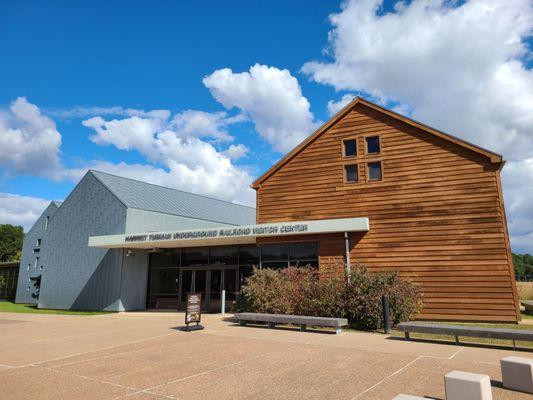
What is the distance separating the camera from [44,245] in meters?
28.5

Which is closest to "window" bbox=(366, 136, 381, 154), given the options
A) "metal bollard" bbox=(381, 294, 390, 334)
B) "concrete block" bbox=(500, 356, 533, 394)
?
"metal bollard" bbox=(381, 294, 390, 334)

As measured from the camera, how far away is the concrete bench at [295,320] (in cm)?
1180

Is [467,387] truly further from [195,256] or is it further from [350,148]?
[195,256]

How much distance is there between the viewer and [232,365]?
26.0 feet

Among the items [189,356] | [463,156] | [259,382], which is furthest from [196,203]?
[259,382]

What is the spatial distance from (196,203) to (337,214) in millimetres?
16890

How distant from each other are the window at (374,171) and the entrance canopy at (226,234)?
2.20 meters

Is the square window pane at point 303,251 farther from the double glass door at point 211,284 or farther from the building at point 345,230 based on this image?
the double glass door at point 211,284

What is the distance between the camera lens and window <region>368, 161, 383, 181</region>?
1751 centimetres

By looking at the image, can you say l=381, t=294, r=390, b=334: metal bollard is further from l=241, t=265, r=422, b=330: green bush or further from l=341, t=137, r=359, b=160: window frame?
l=341, t=137, r=359, b=160: window frame

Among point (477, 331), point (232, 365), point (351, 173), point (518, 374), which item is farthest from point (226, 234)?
point (518, 374)

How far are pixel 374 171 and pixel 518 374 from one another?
12279 millimetres

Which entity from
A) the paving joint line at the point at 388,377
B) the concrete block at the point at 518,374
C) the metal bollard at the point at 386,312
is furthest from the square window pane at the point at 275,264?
the concrete block at the point at 518,374

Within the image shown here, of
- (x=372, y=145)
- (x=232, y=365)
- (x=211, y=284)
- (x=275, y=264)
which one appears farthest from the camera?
(x=211, y=284)
